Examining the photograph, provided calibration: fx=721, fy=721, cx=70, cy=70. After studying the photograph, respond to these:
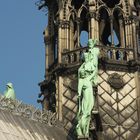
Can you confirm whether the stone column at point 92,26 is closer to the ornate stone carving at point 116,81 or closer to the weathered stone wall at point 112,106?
the weathered stone wall at point 112,106

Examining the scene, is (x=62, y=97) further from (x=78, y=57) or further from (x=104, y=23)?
(x=104, y=23)

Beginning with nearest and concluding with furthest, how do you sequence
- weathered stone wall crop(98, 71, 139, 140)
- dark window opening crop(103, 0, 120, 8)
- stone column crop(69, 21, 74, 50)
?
weathered stone wall crop(98, 71, 139, 140) < stone column crop(69, 21, 74, 50) < dark window opening crop(103, 0, 120, 8)

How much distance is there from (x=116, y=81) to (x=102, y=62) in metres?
1.13

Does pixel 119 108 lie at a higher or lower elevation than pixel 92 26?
lower

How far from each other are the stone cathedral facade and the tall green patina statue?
2.65 metres

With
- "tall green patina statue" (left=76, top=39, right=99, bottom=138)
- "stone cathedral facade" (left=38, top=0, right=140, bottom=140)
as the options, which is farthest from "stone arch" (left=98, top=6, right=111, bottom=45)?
"tall green patina statue" (left=76, top=39, right=99, bottom=138)

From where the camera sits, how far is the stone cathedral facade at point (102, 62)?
3397 centimetres

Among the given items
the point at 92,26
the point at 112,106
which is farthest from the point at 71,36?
the point at 112,106

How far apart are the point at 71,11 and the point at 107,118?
659 centimetres

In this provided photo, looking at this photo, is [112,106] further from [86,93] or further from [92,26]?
[86,93]

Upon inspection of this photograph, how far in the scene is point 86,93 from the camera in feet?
93.7

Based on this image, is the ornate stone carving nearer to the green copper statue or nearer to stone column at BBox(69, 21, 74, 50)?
stone column at BBox(69, 21, 74, 50)

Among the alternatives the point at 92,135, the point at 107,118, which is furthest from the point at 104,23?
the point at 92,135

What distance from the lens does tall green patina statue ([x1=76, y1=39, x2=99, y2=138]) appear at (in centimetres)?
2781
